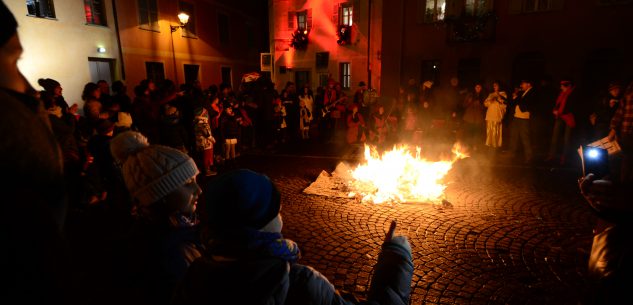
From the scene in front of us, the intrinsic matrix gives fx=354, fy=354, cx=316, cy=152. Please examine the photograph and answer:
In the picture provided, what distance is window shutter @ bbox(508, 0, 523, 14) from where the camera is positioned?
46.9 feet

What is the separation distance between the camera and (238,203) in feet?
5.10

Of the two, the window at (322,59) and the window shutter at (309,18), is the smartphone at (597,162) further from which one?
the window shutter at (309,18)

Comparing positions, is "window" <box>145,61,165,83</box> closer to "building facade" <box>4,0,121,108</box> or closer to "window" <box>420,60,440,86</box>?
"building facade" <box>4,0,121,108</box>

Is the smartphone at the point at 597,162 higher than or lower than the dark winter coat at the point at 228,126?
higher

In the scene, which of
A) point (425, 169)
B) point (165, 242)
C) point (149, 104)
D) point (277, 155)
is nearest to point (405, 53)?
point (277, 155)

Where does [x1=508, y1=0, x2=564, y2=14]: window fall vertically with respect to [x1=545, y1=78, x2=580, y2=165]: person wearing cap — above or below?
above

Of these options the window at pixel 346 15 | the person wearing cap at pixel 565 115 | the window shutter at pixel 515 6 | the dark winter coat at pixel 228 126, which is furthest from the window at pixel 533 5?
the dark winter coat at pixel 228 126

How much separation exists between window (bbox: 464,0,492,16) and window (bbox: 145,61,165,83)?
17219 millimetres

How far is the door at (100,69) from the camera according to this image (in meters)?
17.4

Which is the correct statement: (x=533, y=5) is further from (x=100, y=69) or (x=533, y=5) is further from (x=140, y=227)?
(x=100, y=69)

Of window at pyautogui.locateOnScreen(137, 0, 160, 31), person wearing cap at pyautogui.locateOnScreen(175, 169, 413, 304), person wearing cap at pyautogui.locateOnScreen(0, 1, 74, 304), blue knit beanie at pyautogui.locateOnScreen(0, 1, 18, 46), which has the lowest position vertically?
person wearing cap at pyautogui.locateOnScreen(175, 169, 413, 304)

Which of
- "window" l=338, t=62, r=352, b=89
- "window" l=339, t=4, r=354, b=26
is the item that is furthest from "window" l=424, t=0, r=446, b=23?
"window" l=338, t=62, r=352, b=89

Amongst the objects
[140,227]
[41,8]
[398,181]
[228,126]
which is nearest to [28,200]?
[140,227]

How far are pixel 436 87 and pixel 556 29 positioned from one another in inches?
195
